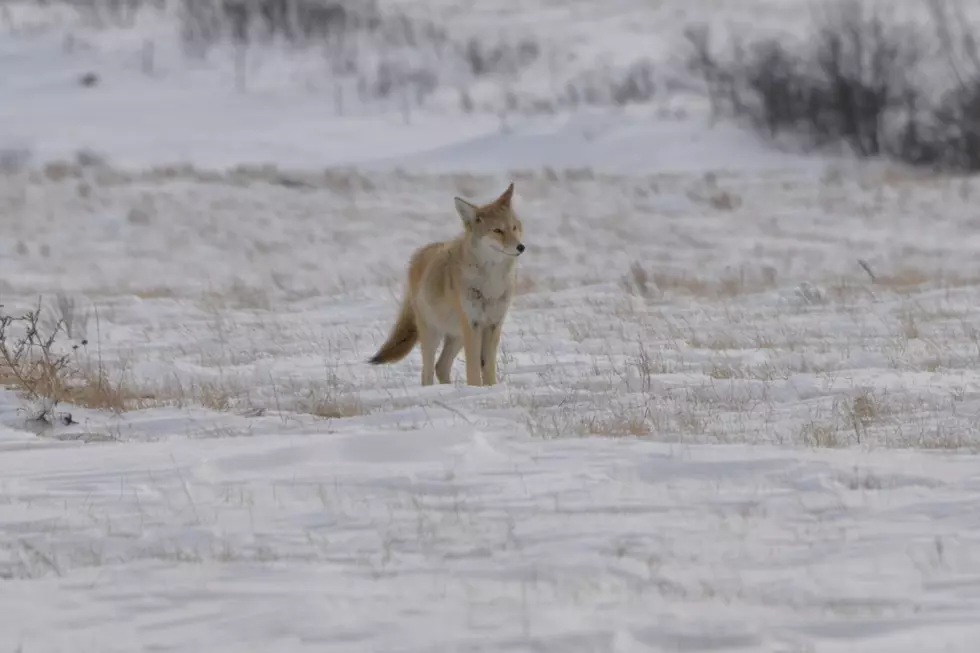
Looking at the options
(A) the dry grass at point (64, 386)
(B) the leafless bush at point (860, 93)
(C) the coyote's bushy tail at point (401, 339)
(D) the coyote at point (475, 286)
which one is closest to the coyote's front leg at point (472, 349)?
(D) the coyote at point (475, 286)

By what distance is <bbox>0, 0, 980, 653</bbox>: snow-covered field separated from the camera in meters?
3.88

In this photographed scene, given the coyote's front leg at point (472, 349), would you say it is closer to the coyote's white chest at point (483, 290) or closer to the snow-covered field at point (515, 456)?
the coyote's white chest at point (483, 290)

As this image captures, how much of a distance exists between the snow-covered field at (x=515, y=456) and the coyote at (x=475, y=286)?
0.36 m

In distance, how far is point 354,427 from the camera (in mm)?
6738

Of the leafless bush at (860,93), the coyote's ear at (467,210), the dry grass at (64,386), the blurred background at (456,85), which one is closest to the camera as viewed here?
the dry grass at (64,386)

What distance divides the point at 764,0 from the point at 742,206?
4415 centimetres

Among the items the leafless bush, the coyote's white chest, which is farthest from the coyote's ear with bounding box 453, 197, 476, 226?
the leafless bush

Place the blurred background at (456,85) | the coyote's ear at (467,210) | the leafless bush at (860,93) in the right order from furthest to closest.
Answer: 1. the blurred background at (456,85)
2. the leafless bush at (860,93)
3. the coyote's ear at (467,210)

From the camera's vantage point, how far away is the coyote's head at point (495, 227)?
8484 millimetres

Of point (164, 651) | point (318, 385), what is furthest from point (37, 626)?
point (318, 385)

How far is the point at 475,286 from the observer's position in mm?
8555

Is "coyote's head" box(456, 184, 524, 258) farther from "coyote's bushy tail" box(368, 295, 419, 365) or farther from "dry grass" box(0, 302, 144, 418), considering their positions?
"dry grass" box(0, 302, 144, 418)

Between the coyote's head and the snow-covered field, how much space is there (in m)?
0.79

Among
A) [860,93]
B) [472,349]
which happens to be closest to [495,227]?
[472,349]
